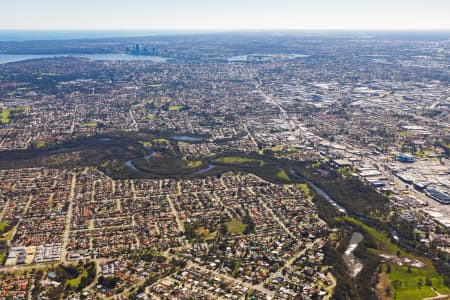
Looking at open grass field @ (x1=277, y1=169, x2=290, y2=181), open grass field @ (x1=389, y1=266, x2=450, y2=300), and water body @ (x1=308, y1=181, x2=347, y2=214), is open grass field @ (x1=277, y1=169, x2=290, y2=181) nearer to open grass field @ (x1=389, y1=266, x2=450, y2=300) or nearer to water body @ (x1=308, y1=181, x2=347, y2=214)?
water body @ (x1=308, y1=181, x2=347, y2=214)

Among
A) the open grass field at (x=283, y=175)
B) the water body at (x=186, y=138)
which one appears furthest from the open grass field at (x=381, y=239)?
the water body at (x=186, y=138)

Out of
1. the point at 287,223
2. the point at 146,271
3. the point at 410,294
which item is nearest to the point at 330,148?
the point at 287,223

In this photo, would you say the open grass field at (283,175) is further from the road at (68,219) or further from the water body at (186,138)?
the road at (68,219)

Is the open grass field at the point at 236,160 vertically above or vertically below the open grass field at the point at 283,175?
above

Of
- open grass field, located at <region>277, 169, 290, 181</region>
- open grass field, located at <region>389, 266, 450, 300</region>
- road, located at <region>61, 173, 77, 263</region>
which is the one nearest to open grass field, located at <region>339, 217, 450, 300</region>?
open grass field, located at <region>389, 266, 450, 300</region>

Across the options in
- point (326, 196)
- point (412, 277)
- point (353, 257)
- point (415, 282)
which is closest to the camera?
point (415, 282)

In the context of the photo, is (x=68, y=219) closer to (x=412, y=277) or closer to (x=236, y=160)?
(x=236, y=160)

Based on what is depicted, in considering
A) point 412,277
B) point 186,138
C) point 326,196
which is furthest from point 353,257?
point 186,138
